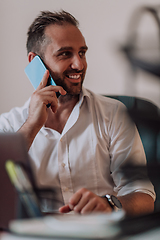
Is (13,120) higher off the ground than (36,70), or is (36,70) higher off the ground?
(36,70)

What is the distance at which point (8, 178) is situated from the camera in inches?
15.9

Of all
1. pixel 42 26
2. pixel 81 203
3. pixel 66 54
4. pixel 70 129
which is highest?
pixel 42 26

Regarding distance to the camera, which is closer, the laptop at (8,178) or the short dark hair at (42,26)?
the laptop at (8,178)

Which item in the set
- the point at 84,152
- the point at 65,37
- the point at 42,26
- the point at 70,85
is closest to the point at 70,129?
the point at 84,152

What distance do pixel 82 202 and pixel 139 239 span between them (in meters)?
0.20

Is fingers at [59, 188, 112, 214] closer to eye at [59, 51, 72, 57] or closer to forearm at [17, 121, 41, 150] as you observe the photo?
forearm at [17, 121, 41, 150]

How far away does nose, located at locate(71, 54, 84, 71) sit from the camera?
1189mm

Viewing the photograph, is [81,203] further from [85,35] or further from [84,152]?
[85,35]

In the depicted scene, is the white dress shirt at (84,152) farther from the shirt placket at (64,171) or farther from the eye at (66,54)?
the eye at (66,54)

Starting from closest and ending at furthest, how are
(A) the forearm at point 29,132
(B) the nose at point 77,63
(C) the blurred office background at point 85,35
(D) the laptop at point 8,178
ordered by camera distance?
(D) the laptop at point 8,178 → (A) the forearm at point 29,132 → (B) the nose at point 77,63 → (C) the blurred office background at point 85,35

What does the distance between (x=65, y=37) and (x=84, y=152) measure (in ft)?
1.87

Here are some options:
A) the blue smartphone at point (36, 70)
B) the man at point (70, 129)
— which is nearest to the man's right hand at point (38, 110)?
the man at point (70, 129)

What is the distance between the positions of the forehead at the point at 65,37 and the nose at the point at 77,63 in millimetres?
57

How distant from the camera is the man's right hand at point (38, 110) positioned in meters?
1.02
